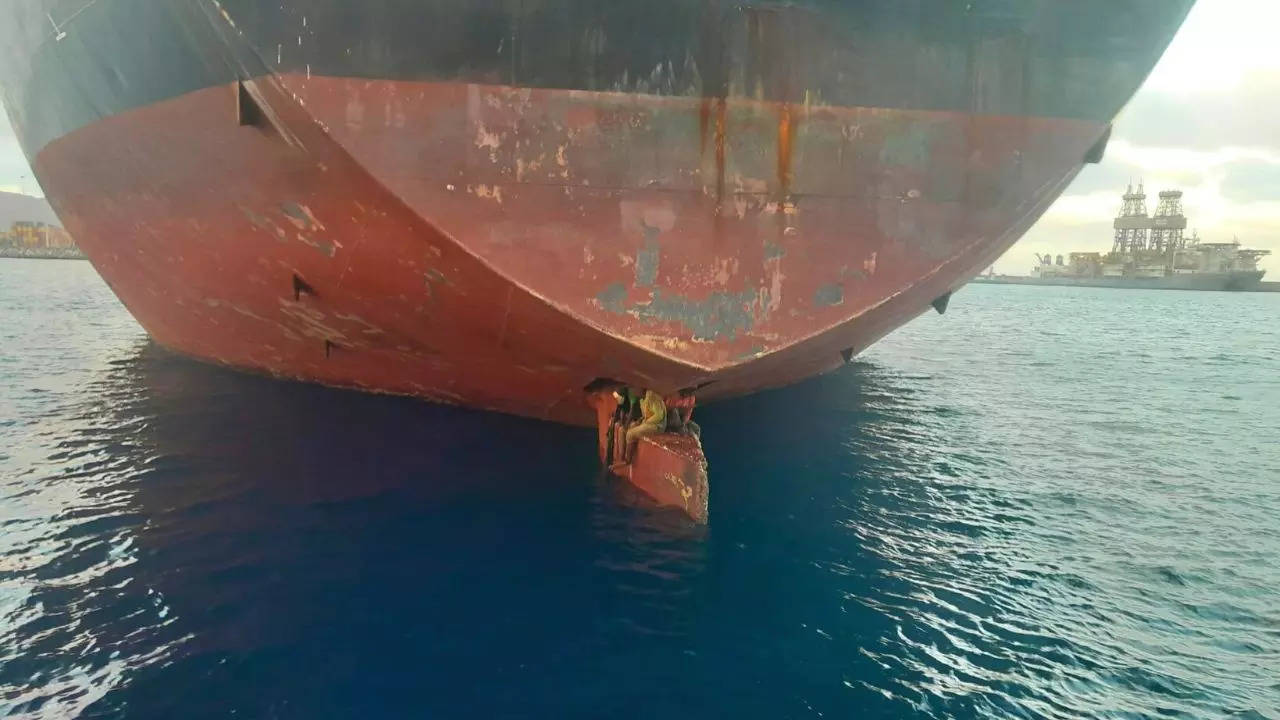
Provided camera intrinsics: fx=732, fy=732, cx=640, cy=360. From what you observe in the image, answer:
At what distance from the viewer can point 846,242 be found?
651 centimetres

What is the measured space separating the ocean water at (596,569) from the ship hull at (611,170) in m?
1.80

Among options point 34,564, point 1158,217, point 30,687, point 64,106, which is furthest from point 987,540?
point 1158,217

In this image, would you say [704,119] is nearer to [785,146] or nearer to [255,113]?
[785,146]

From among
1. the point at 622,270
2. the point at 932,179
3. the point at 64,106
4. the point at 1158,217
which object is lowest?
the point at 622,270

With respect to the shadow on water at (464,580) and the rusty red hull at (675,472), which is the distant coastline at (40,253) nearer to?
the shadow on water at (464,580)

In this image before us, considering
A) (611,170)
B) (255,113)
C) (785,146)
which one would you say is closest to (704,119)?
(785,146)

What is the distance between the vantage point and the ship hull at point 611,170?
19.1 ft

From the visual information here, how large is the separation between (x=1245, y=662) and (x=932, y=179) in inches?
169

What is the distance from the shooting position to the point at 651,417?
7.38 m

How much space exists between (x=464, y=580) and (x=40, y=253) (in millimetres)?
153843

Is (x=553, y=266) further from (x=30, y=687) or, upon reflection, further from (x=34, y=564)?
(x=34, y=564)

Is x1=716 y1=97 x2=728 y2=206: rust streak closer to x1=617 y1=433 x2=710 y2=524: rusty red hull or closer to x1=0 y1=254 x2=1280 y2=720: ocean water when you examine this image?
x1=617 y1=433 x2=710 y2=524: rusty red hull

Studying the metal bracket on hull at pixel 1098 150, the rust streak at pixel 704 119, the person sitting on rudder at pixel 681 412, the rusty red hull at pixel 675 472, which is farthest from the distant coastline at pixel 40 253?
the metal bracket on hull at pixel 1098 150

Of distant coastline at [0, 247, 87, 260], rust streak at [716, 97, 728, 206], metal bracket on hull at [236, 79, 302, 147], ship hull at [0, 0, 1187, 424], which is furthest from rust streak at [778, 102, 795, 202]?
distant coastline at [0, 247, 87, 260]
